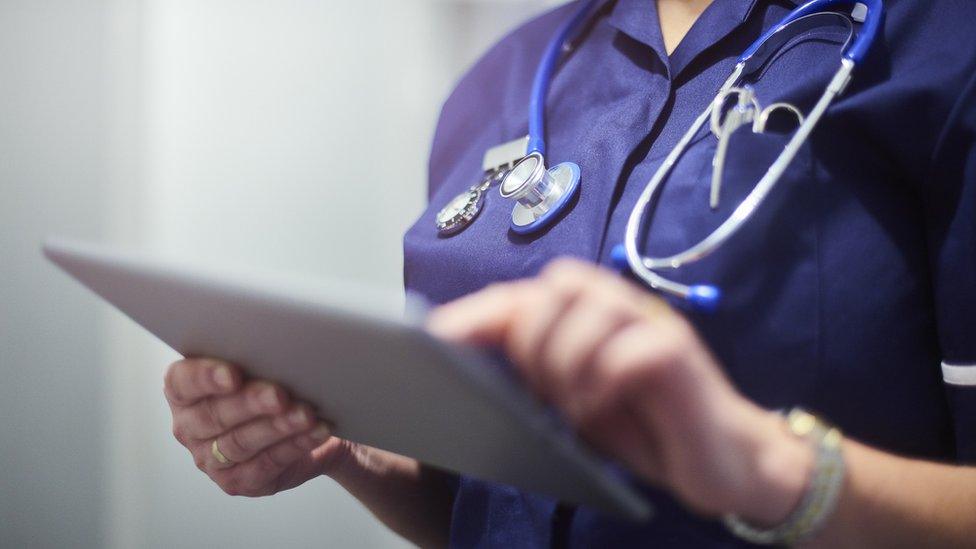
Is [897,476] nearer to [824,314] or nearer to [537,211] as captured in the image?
[824,314]

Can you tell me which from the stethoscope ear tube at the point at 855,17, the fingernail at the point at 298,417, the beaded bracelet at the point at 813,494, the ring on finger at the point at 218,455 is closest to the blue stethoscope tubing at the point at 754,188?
the stethoscope ear tube at the point at 855,17

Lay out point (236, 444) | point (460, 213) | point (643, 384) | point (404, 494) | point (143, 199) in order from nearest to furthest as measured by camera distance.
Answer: point (643, 384) → point (236, 444) → point (460, 213) → point (404, 494) → point (143, 199)

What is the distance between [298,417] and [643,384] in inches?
11.1

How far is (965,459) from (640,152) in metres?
0.32

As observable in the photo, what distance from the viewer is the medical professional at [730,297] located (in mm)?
314

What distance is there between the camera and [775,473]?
323 millimetres

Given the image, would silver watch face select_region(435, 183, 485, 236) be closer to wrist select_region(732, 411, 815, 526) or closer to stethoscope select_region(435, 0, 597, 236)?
stethoscope select_region(435, 0, 597, 236)

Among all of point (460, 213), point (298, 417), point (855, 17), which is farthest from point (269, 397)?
point (855, 17)

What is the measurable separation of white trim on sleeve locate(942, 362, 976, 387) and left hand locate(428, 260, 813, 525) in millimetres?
176

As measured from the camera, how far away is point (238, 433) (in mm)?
520

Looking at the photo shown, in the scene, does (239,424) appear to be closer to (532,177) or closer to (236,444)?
(236,444)

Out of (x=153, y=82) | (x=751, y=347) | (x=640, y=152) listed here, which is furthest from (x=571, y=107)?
(x=153, y=82)

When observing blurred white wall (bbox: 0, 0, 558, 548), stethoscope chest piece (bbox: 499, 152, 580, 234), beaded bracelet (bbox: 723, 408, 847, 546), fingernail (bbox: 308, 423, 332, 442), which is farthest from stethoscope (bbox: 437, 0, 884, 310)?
blurred white wall (bbox: 0, 0, 558, 548)

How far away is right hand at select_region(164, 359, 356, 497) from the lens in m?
0.47
